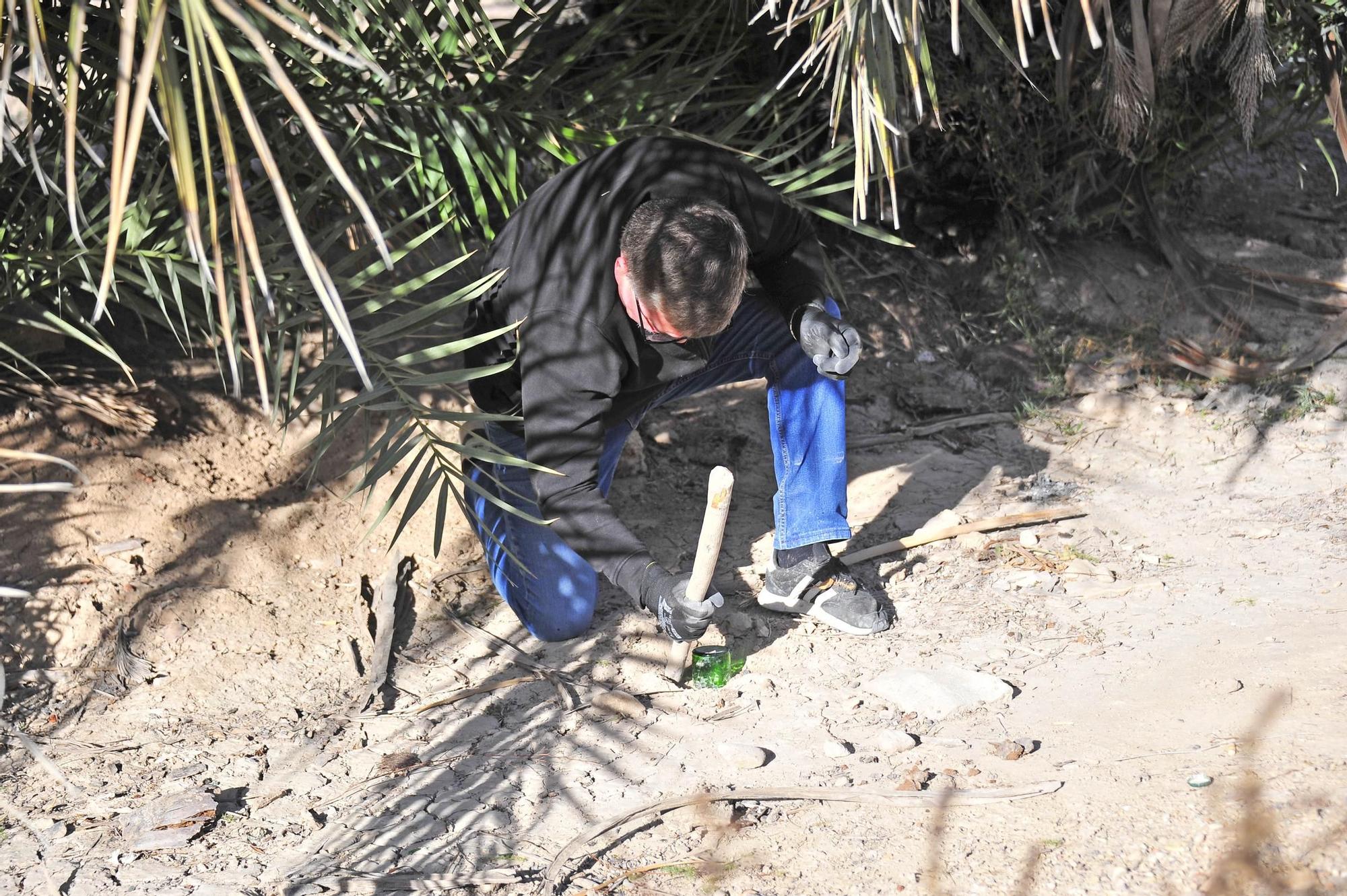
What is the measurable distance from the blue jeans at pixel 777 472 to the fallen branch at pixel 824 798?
61cm

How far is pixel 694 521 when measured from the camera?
275cm

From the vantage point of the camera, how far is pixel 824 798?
1788 millimetres

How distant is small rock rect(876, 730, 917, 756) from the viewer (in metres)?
1.92

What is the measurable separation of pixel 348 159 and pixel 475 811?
5.06ft

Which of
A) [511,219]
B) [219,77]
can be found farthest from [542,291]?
[219,77]

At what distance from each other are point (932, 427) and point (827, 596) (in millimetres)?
940

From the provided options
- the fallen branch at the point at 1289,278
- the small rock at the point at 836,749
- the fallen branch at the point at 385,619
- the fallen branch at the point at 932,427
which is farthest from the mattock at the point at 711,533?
the fallen branch at the point at 1289,278

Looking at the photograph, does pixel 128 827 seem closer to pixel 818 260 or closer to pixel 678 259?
pixel 678 259

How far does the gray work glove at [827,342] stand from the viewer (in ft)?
7.27

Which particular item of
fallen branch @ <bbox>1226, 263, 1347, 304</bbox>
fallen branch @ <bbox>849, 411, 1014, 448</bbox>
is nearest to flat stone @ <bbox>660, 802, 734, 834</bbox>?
fallen branch @ <bbox>849, 411, 1014, 448</bbox>

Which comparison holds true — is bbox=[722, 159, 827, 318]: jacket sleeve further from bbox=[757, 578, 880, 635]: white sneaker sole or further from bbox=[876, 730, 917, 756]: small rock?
bbox=[876, 730, 917, 756]: small rock

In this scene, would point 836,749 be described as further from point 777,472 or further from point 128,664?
point 128,664

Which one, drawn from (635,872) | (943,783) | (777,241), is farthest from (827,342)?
(635,872)

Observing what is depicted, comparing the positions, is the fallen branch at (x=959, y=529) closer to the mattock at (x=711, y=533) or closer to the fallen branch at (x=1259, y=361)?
the mattock at (x=711, y=533)
